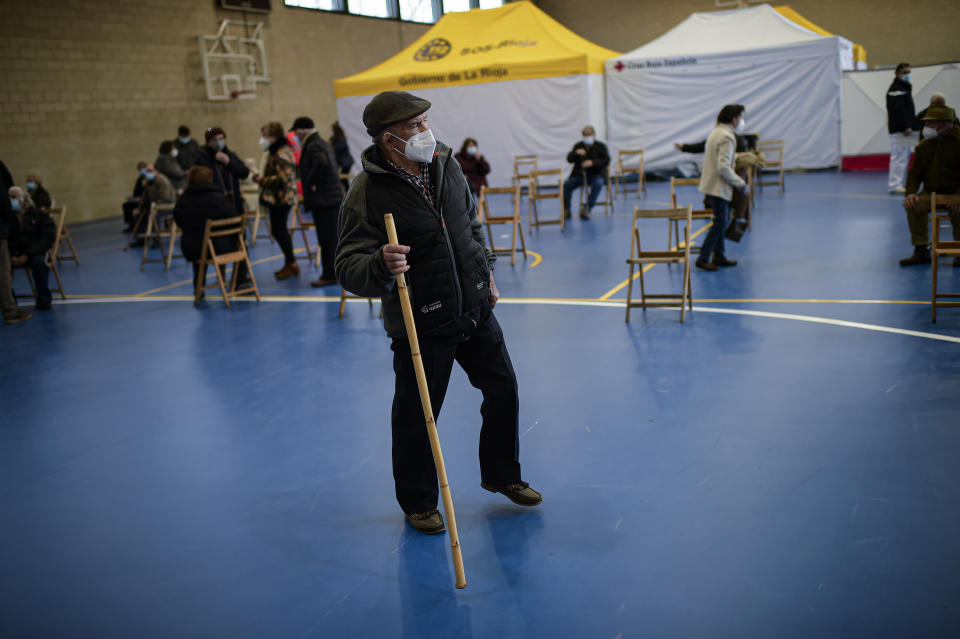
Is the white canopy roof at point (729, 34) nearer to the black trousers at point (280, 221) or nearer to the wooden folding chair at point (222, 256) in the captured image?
the black trousers at point (280, 221)

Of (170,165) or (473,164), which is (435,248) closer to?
(473,164)

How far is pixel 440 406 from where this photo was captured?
306cm

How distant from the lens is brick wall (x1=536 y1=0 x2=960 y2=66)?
20.9 m

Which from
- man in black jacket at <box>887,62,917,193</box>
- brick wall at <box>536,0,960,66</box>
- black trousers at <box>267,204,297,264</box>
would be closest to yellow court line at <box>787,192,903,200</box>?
man in black jacket at <box>887,62,917,193</box>

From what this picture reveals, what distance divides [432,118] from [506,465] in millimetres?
15112

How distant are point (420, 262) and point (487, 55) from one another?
1493cm

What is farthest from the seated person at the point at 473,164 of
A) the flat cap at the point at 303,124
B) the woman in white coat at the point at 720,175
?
the woman in white coat at the point at 720,175

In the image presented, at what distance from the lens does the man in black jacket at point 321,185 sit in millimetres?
8039

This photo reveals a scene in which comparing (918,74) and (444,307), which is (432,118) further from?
(444,307)

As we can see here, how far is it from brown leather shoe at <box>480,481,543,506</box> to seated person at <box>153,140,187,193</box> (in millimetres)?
11744

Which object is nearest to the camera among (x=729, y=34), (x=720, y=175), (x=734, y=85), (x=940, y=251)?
(x=940, y=251)

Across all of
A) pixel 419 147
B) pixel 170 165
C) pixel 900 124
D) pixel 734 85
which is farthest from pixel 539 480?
pixel 734 85

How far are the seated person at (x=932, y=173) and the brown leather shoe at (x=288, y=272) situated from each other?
634 cm

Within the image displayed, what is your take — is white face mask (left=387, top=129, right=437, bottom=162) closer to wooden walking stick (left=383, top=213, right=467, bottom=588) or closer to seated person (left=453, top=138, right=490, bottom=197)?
wooden walking stick (left=383, top=213, right=467, bottom=588)
